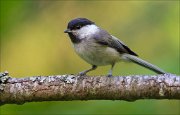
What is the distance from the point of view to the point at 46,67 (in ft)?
21.6

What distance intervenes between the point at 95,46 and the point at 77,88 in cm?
102

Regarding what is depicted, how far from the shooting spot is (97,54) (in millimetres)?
5051

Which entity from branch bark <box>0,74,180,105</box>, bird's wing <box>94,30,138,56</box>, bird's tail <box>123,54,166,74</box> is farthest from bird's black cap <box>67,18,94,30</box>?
branch bark <box>0,74,180,105</box>

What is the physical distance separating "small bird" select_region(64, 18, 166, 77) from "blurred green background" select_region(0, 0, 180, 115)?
0.42 feet

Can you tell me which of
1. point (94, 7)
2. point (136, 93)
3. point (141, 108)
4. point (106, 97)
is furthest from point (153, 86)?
point (94, 7)

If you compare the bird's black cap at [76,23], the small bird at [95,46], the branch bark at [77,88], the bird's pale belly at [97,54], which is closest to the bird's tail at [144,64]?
the small bird at [95,46]

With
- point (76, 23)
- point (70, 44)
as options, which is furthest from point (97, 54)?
point (70, 44)

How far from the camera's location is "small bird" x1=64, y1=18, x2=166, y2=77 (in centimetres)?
505

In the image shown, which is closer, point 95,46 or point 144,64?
point 144,64

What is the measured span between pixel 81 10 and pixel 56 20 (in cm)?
44

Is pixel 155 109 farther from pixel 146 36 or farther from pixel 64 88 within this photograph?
pixel 146 36

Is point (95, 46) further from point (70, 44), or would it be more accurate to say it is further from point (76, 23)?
point (70, 44)

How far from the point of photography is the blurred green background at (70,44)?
15.7ft

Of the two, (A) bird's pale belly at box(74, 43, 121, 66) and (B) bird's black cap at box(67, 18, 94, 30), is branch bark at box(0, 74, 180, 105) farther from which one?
(B) bird's black cap at box(67, 18, 94, 30)
